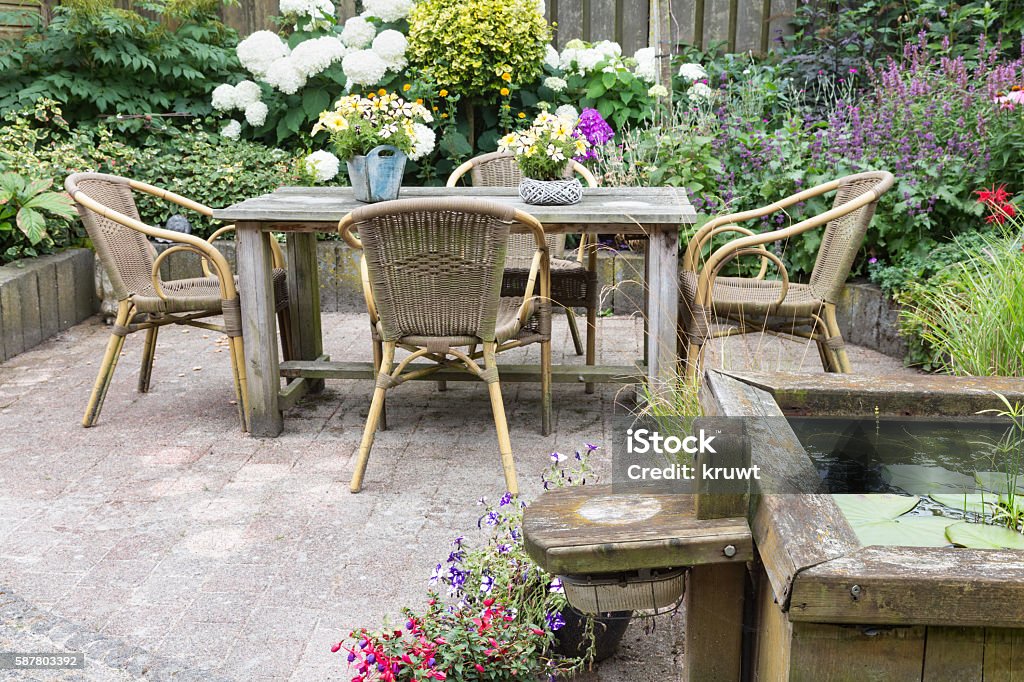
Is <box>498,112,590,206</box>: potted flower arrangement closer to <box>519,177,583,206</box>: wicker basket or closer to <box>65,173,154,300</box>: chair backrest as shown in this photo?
<box>519,177,583,206</box>: wicker basket

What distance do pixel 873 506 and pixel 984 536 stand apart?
211mm

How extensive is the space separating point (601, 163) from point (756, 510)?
4.49 meters

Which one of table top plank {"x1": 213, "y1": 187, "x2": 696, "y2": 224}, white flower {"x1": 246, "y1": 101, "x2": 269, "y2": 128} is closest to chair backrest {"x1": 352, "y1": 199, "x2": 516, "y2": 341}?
table top plank {"x1": 213, "y1": 187, "x2": 696, "y2": 224}

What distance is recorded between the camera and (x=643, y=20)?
7.66m

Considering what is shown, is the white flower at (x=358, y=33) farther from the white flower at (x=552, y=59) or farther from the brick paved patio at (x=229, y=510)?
the brick paved patio at (x=229, y=510)

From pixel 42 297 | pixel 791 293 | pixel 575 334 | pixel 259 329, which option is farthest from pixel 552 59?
pixel 259 329

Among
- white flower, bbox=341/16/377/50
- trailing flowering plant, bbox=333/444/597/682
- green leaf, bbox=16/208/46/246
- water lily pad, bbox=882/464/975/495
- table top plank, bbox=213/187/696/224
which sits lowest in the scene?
trailing flowering plant, bbox=333/444/597/682

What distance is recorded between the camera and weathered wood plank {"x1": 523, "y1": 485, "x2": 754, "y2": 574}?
1.83 metres

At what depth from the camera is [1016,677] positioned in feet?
5.13

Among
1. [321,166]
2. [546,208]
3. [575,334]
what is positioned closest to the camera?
[546,208]

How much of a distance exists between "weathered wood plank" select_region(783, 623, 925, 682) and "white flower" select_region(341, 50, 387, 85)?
5.41 meters

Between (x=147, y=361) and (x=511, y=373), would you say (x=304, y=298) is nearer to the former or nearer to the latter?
(x=147, y=361)

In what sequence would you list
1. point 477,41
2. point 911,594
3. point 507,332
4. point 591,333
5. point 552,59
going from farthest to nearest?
1. point 552,59
2. point 477,41
3. point 591,333
4. point 507,332
5. point 911,594

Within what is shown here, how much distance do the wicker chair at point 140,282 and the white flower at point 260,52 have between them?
98.5 inches
